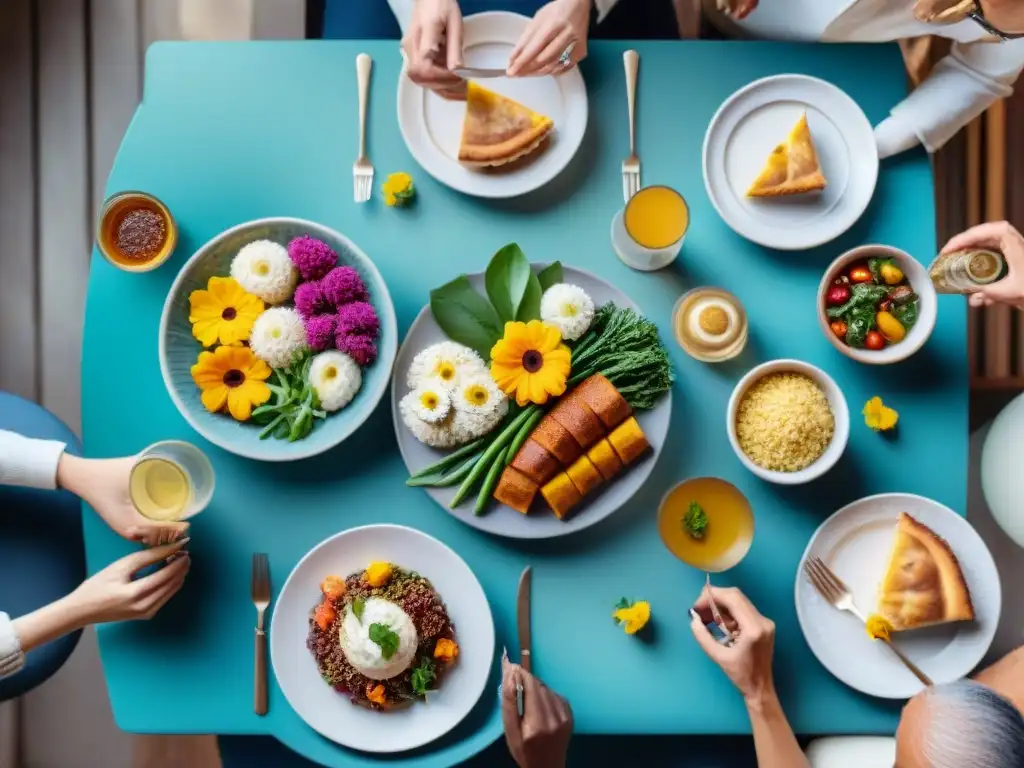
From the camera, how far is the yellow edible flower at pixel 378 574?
131 cm

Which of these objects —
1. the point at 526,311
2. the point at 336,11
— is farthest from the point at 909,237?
the point at 336,11

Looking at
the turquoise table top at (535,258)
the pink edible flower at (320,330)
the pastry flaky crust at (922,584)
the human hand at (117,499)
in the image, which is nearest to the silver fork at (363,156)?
the turquoise table top at (535,258)

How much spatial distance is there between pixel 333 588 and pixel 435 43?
0.90 metres

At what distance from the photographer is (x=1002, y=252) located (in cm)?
136

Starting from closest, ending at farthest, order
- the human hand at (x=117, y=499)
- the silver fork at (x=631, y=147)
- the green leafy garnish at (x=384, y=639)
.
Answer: the green leafy garnish at (x=384, y=639) → the human hand at (x=117, y=499) → the silver fork at (x=631, y=147)

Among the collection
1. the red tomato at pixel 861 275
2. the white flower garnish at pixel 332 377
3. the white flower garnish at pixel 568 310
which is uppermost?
the red tomato at pixel 861 275

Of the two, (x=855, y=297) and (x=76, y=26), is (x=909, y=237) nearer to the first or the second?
(x=855, y=297)

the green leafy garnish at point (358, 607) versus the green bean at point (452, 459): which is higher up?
the green bean at point (452, 459)

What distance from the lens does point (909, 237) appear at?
1.42 meters

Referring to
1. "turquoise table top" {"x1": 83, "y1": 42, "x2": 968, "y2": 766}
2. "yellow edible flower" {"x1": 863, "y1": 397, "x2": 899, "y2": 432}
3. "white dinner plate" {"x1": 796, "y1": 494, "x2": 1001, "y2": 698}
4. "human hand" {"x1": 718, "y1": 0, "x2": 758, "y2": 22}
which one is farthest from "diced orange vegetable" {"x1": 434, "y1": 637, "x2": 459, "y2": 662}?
"human hand" {"x1": 718, "y1": 0, "x2": 758, "y2": 22}

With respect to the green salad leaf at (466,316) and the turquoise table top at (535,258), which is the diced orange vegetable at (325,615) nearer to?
the turquoise table top at (535,258)

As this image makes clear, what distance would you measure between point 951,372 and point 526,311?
2.40ft

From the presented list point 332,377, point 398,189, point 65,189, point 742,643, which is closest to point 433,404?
point 332,377

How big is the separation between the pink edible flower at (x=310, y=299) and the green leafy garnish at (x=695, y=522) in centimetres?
67
